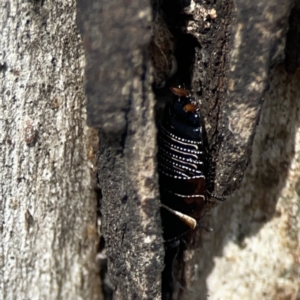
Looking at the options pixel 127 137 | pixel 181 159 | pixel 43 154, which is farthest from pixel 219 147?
pixel 43 154

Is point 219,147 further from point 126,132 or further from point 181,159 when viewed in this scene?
point 126,132

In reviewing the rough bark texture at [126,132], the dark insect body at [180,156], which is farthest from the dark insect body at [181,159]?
the rough bark texture at [126,132]

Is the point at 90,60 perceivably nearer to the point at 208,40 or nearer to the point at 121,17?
the point at 121,17

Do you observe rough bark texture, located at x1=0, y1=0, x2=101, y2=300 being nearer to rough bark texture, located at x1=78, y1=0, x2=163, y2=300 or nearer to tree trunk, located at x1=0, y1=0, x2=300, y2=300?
tree trunk, located at x1=0, y1=0, x2=300, y2=300

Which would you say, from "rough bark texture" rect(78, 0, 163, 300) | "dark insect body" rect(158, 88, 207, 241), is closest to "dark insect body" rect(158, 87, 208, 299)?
"dark insect body" rect(158, 88, 207, 241)

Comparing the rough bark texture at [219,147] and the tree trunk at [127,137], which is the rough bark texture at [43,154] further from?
the rough bark texture at [219,147]

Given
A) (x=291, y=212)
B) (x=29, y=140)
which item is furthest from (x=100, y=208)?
(x=291, y=212)
